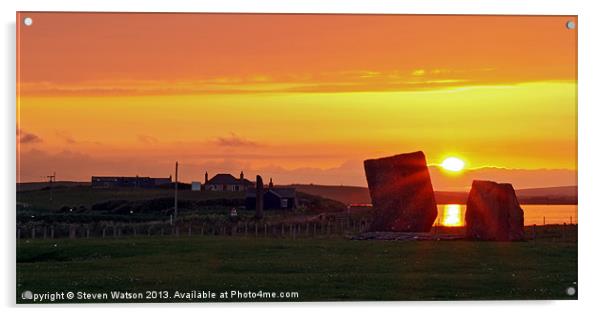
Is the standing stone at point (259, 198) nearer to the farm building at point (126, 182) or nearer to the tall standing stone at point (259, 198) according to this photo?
the tall standing stone at point (259, 198)

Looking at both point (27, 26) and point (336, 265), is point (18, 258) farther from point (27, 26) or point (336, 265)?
point (336, 265)

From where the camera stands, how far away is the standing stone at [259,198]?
28.0 m

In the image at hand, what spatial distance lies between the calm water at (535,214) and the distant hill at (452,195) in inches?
6.0

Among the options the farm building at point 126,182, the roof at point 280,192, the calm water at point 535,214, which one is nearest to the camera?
the calm water at point 535,214

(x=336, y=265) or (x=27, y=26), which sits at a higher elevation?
(x=27, y=26)

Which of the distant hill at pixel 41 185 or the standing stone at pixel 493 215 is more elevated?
the distant hill at pixel 41 185

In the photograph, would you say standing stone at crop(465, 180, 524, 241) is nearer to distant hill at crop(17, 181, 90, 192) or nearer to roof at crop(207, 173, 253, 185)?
roof at crop(207, 173, 253, 185)

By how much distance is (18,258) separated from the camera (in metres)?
23.8

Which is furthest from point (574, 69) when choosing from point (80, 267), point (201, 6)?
point (80, 267)

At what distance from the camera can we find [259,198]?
1242 inches

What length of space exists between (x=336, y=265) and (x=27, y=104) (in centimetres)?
762

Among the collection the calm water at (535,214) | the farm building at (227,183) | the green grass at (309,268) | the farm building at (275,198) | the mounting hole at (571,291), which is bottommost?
the mounting hole at (571,291)

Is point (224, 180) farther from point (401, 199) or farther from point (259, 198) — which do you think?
point (401, 199)

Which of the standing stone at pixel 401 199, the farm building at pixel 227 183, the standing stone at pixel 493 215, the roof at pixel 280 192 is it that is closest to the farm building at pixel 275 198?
the roof at pixel 280 192
